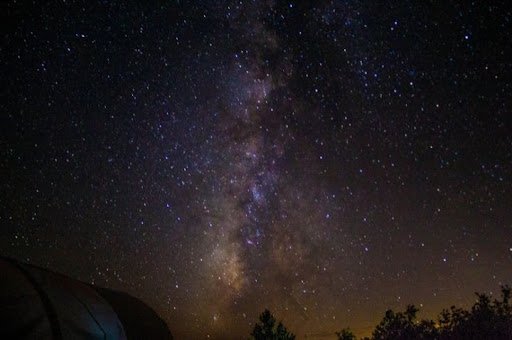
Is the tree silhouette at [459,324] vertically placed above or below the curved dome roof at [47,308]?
above

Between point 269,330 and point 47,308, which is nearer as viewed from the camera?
point 47,308

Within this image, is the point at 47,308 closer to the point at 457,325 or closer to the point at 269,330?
the point at 269,330

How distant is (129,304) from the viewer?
8.43 metres

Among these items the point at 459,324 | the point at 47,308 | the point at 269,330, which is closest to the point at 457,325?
the point at 459,324

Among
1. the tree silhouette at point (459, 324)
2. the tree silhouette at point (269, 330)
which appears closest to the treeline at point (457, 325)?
the tree silhouette at point (459, 324)

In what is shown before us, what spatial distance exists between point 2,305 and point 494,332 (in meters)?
21.9

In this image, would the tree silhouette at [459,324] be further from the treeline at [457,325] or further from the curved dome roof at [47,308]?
the curved dome roof at [47,308]

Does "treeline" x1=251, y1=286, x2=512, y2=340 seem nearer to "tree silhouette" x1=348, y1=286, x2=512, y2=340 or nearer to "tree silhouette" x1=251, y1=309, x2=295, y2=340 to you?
"tree silhouette" x1=348, y1=286, x2=512, y2=340

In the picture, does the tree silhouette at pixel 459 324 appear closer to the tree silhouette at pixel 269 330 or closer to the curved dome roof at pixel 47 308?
the tree silhouette at pixel 269 330

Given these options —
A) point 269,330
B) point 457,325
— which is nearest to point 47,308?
point 269,330

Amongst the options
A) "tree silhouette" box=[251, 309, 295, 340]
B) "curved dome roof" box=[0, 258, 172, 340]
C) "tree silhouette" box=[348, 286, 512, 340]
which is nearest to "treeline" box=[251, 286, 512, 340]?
"tree silhouette" box=[348, 286, 512, 340]

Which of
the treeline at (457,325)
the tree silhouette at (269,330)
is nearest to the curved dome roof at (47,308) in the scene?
the tree silhouette at (269,330)

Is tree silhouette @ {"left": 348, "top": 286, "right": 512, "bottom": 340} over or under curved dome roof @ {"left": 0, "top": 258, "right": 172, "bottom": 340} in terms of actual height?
over

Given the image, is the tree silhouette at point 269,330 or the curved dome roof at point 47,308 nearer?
the curved dome roof at point 47,308
